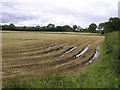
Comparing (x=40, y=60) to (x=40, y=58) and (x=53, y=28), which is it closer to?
(x=40, y=58)

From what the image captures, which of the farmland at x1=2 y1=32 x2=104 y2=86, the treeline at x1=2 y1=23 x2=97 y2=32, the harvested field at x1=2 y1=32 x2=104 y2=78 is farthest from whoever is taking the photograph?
the treeline at x1=2 y1=23 x2=97 y2=32

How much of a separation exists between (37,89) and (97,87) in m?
2.01

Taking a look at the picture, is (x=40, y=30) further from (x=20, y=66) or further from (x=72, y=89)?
(x=72, y=89)

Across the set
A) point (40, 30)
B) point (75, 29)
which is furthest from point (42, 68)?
point (75, 29)

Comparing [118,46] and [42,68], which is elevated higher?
[118,46]

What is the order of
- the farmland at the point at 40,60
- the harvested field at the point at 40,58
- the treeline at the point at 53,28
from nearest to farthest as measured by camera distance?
the farmland at the point at 40,60 < the harvested field at the point at 40,58 < the treeline at the point at 53,28

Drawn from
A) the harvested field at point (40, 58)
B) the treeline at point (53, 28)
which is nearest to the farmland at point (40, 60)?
the harvested field at point (40, 58)

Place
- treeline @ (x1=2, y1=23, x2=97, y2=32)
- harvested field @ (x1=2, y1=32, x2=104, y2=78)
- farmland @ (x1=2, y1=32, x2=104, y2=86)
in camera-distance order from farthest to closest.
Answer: treeline @ (x1=2, y1=23, x2=97, y2=32) < harvested field @ (x1=2, y1=32, x2=104, y2=78) < farmland @ (x1=2, y1=32, x2=104, y2=86)

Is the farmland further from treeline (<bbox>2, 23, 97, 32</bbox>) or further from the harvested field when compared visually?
treeline (<bbox>2, 23, 97, 32</bbox>)

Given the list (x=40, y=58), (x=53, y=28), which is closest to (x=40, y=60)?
(x=40, y=58)

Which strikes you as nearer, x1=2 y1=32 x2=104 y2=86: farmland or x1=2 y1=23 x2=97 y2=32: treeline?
x1=2 y1=32 x2=104 y2=86: farmland

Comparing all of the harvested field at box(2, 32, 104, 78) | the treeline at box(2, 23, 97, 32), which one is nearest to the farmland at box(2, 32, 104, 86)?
the harvested field at box(2, 32, 104, 78)

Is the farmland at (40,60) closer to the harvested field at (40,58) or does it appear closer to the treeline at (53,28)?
the harvested field at (40,58)

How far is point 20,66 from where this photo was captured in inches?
784
